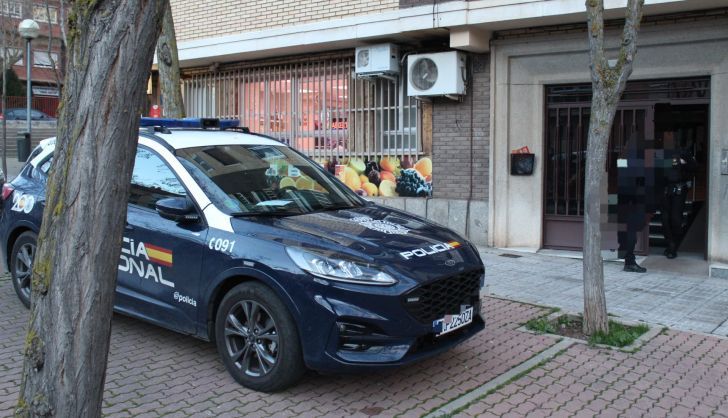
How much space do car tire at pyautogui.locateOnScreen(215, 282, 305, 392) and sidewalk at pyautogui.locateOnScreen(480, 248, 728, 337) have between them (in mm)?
3568

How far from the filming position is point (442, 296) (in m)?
4.59

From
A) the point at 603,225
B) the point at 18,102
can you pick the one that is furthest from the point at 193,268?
the point at 18,102

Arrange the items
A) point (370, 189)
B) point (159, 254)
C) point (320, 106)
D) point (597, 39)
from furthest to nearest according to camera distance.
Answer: point (320, 106)
point (370, 189)
point (597, 39)
point (159, 254)

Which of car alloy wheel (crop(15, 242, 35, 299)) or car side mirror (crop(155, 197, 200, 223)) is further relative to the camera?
car alloy wheel (crop(15, 242, 35, 299))

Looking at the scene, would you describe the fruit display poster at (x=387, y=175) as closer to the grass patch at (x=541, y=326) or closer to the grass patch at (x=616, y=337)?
the grass patch at (x=541, y=326)

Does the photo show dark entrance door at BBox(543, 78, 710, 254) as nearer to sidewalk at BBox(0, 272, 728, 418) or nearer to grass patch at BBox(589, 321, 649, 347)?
grass patch at BBox(589, 321, 649, 347)

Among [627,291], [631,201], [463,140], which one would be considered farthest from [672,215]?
[463,140]

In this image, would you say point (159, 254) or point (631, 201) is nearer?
point (159, 254)

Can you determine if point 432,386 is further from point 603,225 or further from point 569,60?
point 569,60

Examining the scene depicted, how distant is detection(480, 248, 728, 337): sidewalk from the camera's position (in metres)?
6.66

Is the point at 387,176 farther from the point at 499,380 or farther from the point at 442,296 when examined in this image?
the point at 442,296

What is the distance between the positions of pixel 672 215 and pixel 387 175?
14.9ft

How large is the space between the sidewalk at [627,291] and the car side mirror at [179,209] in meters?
3.88

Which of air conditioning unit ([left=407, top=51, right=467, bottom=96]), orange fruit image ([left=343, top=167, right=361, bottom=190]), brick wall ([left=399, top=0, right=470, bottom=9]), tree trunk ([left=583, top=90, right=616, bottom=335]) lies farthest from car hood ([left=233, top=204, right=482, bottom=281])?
orange fruit image ([left=343, top=167, right=361, bottom=190])
